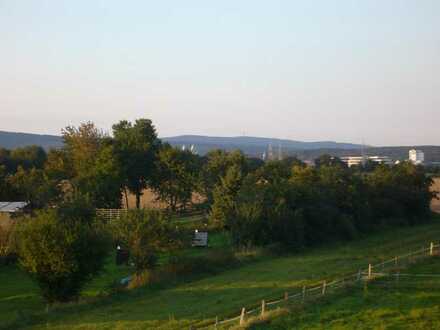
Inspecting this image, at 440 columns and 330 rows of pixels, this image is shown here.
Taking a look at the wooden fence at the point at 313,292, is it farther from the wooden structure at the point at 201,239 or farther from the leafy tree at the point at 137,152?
the leafy tree at the point at 137,152

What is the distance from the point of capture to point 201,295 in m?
29.5

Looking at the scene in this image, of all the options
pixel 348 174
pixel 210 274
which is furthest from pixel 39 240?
pixel 348 174

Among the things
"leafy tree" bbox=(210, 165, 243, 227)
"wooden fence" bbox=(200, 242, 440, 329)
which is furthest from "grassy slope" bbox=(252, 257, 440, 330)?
"leafy tree" bbox=(210, 165, 243, 227)

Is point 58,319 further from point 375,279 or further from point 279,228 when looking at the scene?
point 279,228

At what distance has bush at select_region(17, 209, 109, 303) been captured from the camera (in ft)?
Answer: 98.0

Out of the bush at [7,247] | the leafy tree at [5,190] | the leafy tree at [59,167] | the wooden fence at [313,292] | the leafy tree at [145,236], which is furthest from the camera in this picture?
the leafy tree at [59,167]

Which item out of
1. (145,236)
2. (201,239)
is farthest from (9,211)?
(145,236)

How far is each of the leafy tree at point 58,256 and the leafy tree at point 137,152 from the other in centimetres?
3842

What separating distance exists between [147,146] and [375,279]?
1795 inches

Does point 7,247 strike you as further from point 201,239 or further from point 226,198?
point 226,198

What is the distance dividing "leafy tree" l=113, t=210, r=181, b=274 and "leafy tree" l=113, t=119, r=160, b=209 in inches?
1322

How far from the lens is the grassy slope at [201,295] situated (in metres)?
24.9

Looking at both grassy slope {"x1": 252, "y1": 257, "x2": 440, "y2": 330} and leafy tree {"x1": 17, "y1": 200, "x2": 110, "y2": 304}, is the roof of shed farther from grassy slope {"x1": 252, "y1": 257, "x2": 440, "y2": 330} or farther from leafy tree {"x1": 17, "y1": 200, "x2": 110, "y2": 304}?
grassy slope {"x1": 252, "y1": 257, "x2": 440, "y2": 330}

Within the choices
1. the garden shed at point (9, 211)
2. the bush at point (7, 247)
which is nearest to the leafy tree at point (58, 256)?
the bush at point (7, 247)
